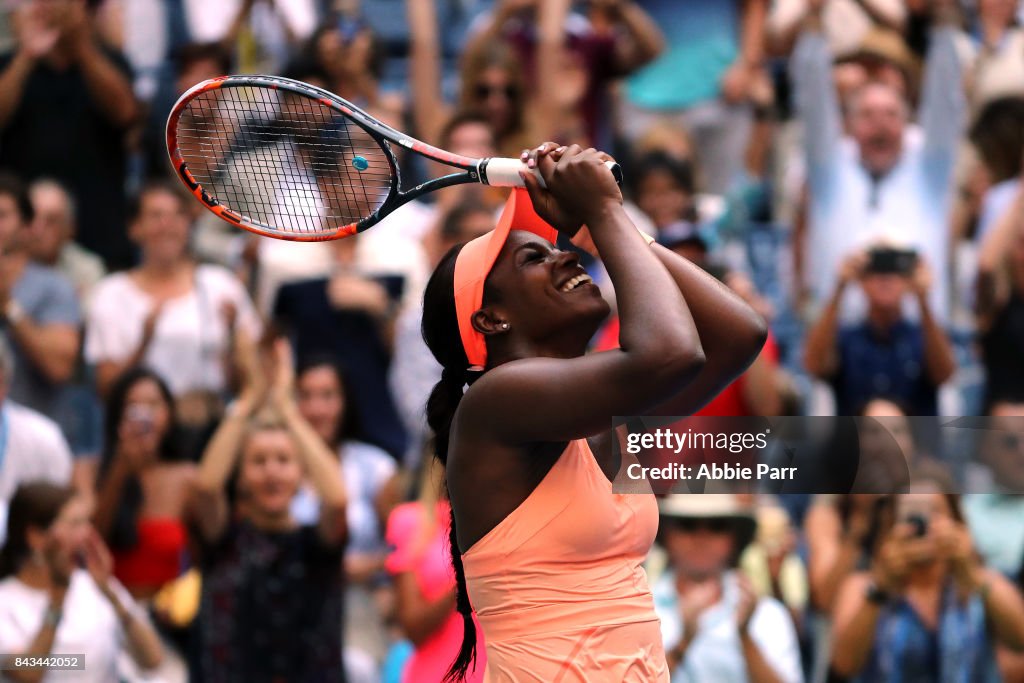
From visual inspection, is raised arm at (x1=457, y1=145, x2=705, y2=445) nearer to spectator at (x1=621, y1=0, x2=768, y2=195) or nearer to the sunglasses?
the sunglasses

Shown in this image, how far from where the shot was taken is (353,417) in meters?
5.91

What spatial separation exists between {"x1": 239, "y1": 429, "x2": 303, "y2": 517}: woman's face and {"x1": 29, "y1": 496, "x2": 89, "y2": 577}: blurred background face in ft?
1.83

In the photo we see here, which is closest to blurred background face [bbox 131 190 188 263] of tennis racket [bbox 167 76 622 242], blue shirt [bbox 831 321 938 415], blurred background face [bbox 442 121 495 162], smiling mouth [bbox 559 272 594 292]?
blurred background face [bbox 442 121 495 162]

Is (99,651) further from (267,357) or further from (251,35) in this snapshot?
(251,35)

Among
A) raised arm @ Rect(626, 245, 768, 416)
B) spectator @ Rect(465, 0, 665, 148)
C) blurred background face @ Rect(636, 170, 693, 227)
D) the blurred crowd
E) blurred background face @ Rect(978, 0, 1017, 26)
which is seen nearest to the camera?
raised arm @ Rect(626, 245, 768, 416)

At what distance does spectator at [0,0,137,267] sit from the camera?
22.4 ft

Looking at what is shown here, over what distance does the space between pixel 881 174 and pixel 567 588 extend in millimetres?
4016

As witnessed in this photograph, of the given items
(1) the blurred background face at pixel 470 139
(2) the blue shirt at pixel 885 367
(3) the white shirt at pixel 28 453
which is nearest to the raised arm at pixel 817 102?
(2) the blue shirt at pixel 885 367

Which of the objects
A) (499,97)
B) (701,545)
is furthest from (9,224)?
(701,545)

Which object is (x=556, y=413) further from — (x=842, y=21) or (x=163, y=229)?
(x=842, y=21)

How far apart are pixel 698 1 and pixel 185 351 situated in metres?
3.31

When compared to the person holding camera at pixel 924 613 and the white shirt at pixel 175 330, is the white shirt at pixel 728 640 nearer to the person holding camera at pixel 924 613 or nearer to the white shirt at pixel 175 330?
the person holding camera at pixel 924 613

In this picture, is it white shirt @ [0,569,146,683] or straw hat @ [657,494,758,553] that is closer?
white shirt @ [0,569,146,683]

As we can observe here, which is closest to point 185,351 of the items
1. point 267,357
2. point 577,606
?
point 267,357
